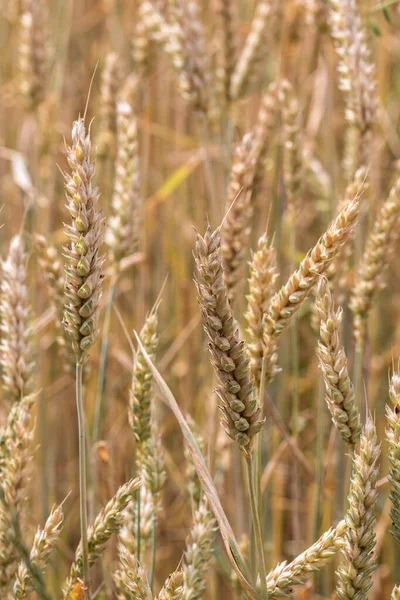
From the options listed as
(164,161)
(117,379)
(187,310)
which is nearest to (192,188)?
(164,161)

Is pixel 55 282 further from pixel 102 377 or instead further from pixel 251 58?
pixel 251 58

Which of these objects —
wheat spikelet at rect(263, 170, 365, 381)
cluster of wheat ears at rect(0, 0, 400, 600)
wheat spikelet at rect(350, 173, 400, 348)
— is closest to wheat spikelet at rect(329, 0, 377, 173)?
cluster of wheat ears at rect(0, 0, 400, 600)

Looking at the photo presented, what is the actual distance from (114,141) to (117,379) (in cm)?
56

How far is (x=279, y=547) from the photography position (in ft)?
4.89

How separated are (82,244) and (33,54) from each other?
0.87m

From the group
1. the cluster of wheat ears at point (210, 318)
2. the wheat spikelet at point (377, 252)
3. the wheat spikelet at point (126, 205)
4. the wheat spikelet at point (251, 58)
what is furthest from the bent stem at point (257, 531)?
the wheat spikelet at point (251, 58)

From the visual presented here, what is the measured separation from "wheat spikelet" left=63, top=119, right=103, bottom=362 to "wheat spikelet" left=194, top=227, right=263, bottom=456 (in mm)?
105

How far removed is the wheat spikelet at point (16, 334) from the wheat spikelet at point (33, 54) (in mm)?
602

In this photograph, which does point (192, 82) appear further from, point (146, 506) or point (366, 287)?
point (146, 506)

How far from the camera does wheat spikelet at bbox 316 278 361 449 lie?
67 cm

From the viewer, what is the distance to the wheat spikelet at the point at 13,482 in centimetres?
74

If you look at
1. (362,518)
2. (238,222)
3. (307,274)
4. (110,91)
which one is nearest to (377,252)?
(238,222)

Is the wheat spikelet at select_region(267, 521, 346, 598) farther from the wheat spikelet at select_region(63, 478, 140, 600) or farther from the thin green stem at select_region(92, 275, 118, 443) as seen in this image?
the thin green stem at select_region(92, 275, 118, 443)

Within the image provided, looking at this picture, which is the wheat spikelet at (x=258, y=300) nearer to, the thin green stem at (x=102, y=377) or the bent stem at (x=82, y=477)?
the bent stem at (x=82, y=477)
